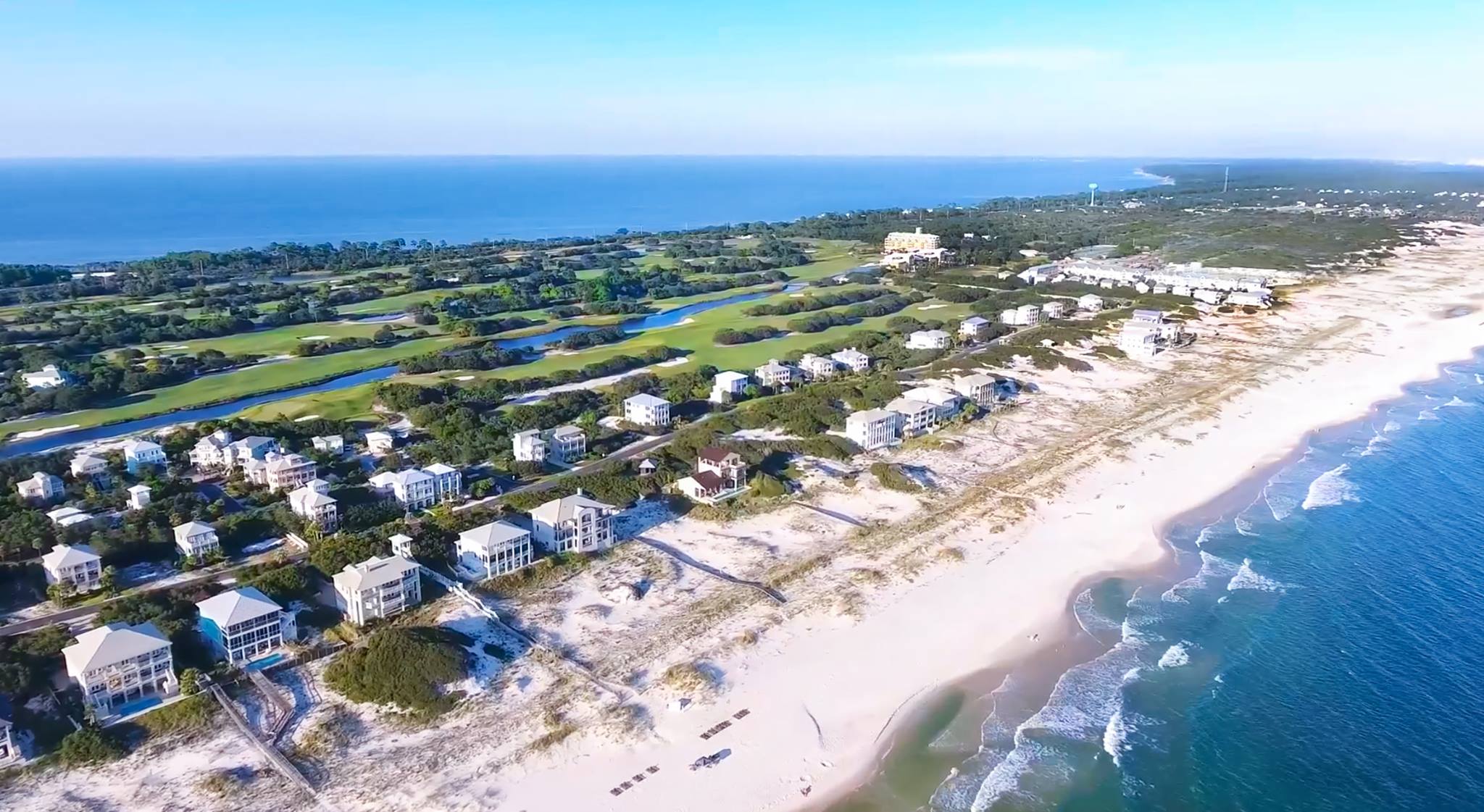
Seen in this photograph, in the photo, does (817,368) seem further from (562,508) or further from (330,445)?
(330,445)

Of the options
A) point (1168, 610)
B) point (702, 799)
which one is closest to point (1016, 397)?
point (1168, 610)

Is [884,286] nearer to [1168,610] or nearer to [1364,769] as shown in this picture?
[1168,610]

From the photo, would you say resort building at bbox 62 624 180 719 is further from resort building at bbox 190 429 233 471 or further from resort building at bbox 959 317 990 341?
resort building at bbox 959 317 990 341

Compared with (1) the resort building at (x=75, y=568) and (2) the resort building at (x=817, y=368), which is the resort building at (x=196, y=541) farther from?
(2) the resort building at (x=817, y=368)

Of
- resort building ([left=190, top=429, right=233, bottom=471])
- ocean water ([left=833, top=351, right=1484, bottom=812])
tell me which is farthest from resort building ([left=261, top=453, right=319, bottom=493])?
ocean water ([left=833, top=351, right=1484, bottom=812])

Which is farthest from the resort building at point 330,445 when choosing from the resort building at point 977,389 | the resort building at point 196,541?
the resort building at point 977,389

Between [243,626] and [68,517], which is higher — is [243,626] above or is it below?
below

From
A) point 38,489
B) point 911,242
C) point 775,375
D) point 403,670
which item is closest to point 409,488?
point 403,670
